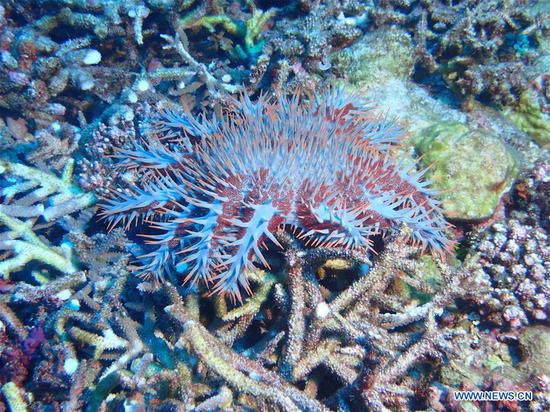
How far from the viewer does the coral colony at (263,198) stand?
271 cm

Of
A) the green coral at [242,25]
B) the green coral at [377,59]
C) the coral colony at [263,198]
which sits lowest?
the coral colony at [263,198]

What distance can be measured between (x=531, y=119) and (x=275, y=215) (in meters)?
3.66

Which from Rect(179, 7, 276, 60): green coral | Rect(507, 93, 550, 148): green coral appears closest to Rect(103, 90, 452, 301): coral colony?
Rect(179, 7, 276, 60): green coral

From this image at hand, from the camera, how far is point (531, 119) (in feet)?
14.9

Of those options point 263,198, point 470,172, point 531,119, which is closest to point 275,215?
point 263,198

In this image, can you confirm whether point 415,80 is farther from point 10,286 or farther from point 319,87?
point 10,286

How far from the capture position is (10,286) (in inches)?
146

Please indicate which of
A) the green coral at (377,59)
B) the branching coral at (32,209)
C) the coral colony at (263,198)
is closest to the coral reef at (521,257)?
the coral colony at (263,198)

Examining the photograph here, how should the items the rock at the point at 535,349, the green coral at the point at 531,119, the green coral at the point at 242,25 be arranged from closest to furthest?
the rock at the point at 535,349 → the green coral at the point at 531,119 → the green coral at the point at 242,25

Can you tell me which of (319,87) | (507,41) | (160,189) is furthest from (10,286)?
(507,41)

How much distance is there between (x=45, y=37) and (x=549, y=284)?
587 centimetres

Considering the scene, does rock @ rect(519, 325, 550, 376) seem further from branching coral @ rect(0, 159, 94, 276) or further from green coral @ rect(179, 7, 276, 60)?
green coral @ rect(179, 7, 276, 60)

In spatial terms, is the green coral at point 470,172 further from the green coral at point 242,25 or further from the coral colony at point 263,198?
the green coral at point 242,25

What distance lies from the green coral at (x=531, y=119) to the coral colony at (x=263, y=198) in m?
2.20
